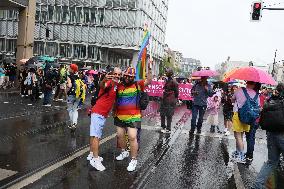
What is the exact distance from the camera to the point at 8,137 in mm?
8641

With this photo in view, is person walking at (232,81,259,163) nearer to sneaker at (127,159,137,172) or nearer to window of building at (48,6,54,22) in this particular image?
sneaker at (127,159,137,172)

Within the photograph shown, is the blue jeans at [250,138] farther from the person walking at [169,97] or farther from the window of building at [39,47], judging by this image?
the window of building at [39,47]

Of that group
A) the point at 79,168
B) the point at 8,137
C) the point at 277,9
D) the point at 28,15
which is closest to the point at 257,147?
the point at 79,168

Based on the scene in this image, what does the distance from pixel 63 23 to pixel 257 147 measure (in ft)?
167

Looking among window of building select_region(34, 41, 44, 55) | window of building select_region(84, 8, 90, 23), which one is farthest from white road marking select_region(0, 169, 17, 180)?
window of building select_region(34, 41, 44, 55)

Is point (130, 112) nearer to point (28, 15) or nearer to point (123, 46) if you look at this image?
point (28, 15)

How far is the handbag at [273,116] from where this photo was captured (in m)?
5.89

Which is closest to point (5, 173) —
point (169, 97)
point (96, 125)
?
point (96, 125)

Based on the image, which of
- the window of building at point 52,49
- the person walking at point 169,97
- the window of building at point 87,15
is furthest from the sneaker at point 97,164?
the window of building at point 52,49

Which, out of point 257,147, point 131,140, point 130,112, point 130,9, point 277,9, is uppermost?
point 130,9

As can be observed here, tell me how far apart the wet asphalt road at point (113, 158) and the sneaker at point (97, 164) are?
10 cm

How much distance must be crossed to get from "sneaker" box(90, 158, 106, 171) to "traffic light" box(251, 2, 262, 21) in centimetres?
1322

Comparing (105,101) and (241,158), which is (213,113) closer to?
(241,158)

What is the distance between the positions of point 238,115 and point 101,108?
10.1ft
